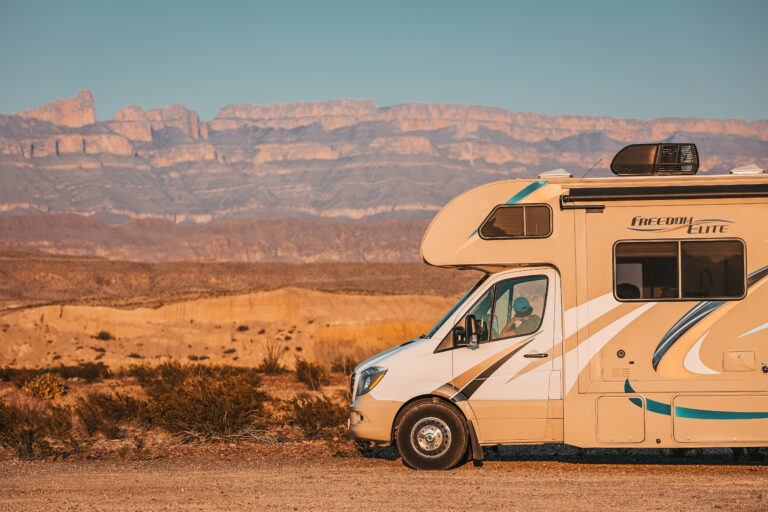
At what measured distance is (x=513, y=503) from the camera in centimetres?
801

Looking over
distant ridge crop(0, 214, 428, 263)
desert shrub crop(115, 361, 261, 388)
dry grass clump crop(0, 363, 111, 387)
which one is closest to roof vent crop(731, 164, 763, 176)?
desert shrub crop(115, 361, 261, 388)

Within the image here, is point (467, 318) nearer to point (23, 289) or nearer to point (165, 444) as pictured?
point (165, 444)

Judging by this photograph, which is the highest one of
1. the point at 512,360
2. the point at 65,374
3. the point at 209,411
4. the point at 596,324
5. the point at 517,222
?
the point at 517,222

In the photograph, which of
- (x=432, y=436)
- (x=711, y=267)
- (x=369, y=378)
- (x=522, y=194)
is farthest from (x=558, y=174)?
(x=432, y=436)

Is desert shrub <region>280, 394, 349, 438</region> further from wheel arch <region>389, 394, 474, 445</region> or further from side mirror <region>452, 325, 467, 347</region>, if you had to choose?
side mirror <region>452, 325, 467, 347</region>

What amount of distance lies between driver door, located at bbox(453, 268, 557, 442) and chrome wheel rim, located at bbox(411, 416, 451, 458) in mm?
396

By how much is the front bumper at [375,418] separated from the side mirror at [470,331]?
1014 mm

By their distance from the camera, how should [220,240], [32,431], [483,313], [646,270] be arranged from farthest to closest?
[220,240], [32,431], [483,313], [646,270]

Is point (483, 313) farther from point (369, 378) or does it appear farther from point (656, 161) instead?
point (656, 161)

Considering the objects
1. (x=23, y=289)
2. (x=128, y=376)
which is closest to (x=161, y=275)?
(x=23, y=289)

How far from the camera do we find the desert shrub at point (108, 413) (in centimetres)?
1294

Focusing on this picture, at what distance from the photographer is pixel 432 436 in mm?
9602

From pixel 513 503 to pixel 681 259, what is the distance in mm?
3191

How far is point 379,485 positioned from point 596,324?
2.79 m
